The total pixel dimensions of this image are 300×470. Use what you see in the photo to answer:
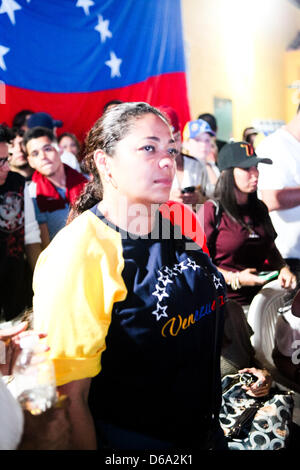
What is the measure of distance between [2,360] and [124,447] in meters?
0.35

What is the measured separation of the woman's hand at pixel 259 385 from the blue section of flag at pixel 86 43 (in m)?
1.82

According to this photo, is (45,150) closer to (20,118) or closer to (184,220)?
(20,118)

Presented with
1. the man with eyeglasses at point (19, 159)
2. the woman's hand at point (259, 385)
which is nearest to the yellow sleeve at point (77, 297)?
the woman's hand at point (259, 385)

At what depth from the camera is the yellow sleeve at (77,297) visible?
88 cm

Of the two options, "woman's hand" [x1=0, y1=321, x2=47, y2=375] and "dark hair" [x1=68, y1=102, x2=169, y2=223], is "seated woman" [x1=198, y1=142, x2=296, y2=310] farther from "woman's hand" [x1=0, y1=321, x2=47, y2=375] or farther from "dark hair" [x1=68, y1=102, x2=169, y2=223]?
"woman's hand" [x1=0, y1=321, x2=47, y2=375]

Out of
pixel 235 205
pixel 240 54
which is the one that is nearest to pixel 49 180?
pixel 235 205

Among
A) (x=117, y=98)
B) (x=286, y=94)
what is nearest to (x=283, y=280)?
(x=117, y=98)

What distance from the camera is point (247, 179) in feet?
7.50

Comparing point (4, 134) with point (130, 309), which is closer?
point (130, 309)

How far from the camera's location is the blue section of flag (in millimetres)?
2217

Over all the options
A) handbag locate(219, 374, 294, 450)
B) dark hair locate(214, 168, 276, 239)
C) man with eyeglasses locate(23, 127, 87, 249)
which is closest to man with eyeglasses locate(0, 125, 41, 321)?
Result: man with eyeglasses locate(23, 127, 87, 249)

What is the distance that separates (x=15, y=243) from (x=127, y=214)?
133cm

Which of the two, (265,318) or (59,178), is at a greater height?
(59,178)
